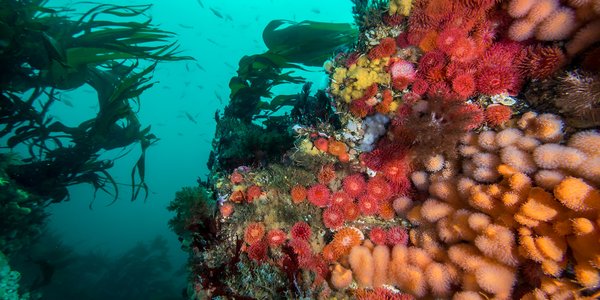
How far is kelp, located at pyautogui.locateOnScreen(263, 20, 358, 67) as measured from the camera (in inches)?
275

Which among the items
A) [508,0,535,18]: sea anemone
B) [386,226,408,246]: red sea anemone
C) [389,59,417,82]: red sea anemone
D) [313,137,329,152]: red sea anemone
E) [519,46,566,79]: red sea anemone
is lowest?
[386,226,408,246]: red sea anemone

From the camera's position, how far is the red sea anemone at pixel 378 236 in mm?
3541

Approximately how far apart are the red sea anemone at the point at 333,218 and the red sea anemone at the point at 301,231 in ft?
0.78

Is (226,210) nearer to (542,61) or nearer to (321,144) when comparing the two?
(321,144)

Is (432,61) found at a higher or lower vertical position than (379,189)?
higher

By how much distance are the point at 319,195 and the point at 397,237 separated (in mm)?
1030

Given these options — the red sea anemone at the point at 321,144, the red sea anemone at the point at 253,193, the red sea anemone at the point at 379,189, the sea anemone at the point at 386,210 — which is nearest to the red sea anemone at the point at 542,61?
the red sea anemone at the point at 379,189

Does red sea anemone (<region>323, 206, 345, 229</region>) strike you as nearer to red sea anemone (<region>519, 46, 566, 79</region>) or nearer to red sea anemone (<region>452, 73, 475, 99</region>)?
red sea anemone (<region>452, 73, 475, 99</region>)

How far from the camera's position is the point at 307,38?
700cm

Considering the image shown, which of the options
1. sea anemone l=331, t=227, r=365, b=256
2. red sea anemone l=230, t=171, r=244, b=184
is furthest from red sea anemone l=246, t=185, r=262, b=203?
sea anemone l=331, t=227, r=365, b=256

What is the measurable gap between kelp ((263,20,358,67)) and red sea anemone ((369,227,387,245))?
4.70 meters

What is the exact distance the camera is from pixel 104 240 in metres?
31.9

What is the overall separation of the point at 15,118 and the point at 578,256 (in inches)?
341

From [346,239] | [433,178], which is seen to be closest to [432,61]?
[433,178]
